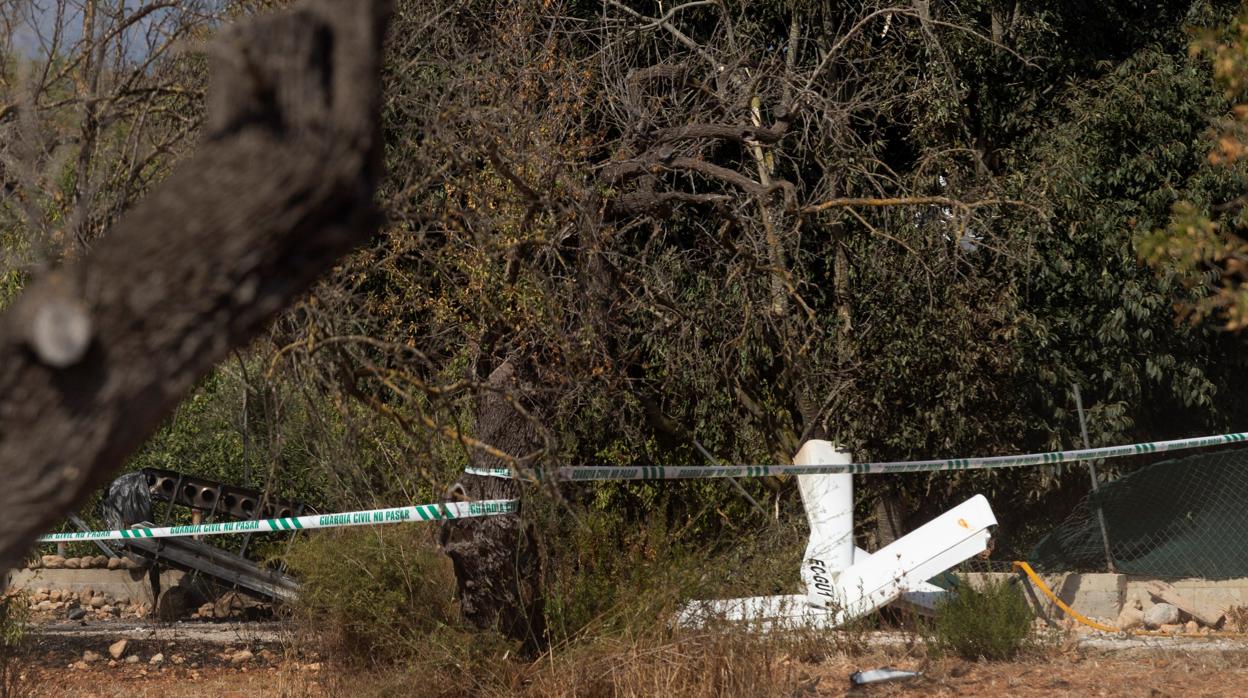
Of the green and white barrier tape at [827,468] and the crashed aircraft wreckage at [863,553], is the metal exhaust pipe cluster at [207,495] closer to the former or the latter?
the green and white barrier tape at [827,468]

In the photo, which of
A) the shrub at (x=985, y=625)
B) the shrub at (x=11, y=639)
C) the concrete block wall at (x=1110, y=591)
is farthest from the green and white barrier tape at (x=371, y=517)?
the concrete block wall at (x=1110, y=591)

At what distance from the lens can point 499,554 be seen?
21.6 feet

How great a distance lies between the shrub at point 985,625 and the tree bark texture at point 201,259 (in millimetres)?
6011

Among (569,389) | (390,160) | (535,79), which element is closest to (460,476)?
(569,389)

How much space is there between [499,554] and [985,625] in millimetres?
2984

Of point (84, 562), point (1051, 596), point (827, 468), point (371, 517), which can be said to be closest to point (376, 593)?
point (371, 517)

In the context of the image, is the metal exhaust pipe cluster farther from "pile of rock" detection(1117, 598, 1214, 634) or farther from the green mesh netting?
"pile of rock" detection(1117, 598, 1214, 634)

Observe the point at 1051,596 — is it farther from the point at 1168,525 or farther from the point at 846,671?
the point at 846,671

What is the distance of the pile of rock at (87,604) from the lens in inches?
530

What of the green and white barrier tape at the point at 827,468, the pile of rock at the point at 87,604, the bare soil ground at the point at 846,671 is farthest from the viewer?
the pile of rock at the point at 87,604

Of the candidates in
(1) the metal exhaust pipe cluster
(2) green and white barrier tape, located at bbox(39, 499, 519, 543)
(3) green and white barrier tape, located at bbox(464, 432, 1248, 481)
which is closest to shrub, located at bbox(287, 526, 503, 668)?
(2) green and white barrier tape, located at bbox(39, 499, 519, 543)

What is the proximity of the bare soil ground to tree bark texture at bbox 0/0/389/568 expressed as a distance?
13.5 ft

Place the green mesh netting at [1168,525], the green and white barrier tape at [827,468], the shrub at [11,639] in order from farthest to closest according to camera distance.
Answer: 1. the green mesh netting at [1168,525]
2. the green and white barrier tape at [827,468]
3. the shrub at [11,639]

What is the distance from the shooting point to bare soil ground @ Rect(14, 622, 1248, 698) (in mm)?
7047
